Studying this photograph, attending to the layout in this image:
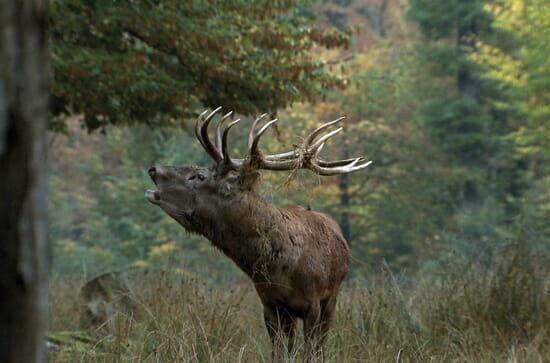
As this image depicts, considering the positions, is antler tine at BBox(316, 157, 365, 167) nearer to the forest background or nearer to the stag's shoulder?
the forest background

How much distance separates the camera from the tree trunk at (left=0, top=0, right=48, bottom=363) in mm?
1629

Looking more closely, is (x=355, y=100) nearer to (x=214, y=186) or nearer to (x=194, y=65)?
(x=194, y=65)

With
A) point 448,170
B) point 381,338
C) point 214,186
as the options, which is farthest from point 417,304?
point 448,170

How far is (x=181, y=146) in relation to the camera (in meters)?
24.3

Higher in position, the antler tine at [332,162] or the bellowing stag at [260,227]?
the antler tine at [332,162]

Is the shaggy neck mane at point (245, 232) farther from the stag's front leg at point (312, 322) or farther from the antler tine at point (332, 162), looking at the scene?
the antler tine at point (332, 162)

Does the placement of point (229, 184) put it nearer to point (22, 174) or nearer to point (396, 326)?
point (396, 326)

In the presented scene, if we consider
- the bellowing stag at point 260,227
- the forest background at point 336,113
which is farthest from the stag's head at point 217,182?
the forest background at point 336,113

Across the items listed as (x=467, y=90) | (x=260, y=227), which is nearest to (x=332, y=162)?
(x=260, y=227)

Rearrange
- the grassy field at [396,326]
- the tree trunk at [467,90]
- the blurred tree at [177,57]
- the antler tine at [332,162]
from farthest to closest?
1. the tree trunk at [467,90]
2. the blurred tree at [177,57]
3. the antler tine at [332,162]
4. the grassy field at [396,326]

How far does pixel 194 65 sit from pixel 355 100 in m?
12.6

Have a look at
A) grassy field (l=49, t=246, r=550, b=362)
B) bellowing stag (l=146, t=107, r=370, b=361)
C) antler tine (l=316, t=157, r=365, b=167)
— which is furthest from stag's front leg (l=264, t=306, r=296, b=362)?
antler tine (l=316, t=157, r=365, b=167)

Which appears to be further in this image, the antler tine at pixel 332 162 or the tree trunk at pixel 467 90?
the tree trunk at pixel 467 90

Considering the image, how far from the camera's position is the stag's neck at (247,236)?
6055mm
